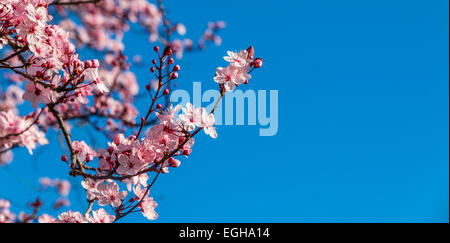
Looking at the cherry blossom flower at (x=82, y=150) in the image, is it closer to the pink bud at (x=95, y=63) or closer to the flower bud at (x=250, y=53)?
the pink bud at (x=95, y=63)

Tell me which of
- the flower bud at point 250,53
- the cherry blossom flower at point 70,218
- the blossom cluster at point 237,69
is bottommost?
the cherry blossom flower at point 70,218

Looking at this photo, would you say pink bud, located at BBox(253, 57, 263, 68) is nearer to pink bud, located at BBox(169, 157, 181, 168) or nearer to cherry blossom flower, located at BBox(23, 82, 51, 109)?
pink bud, located at BBox(169, 157, 181, 168)

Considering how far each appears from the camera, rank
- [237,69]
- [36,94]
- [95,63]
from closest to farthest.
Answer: [237,69] < [95,63] < [36,94]

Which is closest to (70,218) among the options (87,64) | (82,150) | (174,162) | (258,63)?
(82,150)

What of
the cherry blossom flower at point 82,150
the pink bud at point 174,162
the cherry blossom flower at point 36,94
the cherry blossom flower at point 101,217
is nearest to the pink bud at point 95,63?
the cherry blossom flower at point 36,94

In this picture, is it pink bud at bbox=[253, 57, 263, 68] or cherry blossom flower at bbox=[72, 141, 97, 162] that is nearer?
pink bud at bbox=[253, 57, 263, 68]

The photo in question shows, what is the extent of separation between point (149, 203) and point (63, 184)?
7.76 m

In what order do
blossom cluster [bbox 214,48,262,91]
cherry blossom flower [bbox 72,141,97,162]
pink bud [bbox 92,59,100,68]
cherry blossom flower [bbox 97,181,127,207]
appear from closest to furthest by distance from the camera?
blossom cluster [bbox 214,48,262,91] → pink bud [bbox 92,59,100,68] → cherry blossom flower [bbox 97,181,127,207] → cherry blossom flower [bbox 72,141,97,162]

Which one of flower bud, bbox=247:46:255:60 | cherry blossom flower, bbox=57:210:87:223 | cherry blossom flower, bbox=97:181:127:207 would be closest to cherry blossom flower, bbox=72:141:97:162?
cherry blossom flower, bbox=97:181:127:207

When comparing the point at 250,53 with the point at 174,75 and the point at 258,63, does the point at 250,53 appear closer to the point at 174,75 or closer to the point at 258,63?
the point at 258,63

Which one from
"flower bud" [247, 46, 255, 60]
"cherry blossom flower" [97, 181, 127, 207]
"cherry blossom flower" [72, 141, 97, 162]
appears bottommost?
"cherry blossom flower" [97, 181, 127, 207]
